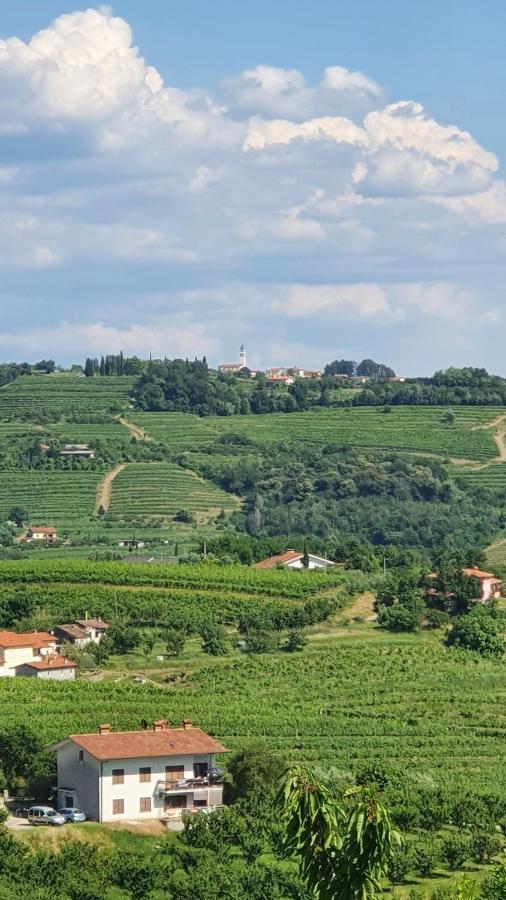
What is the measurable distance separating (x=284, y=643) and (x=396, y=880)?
34995 mm

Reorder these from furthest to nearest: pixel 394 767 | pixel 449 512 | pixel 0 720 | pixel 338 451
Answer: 1. pixel 338 451
2. pixel 449 512
3. pixel 0 720
4. pixel 394 767

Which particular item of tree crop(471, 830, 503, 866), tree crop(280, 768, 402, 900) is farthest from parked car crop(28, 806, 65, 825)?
tree crop(280, 768, 402, 900)

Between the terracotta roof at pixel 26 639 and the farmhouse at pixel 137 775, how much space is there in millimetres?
21941

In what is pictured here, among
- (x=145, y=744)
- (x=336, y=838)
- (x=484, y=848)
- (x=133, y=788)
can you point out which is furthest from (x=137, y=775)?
(x=336, y=838)

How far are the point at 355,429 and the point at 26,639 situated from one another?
3683 inches

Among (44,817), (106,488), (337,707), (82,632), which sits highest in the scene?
(106,488)

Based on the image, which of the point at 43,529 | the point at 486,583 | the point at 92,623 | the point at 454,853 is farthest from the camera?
the point at 43,529

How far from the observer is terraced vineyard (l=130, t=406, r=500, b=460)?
166 m

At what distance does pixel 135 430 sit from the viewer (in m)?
173

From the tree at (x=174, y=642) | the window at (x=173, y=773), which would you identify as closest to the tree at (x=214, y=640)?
the tree at (x=174, y=642)

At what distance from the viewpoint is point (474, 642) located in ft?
271

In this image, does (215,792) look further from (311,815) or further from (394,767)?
(311,815)

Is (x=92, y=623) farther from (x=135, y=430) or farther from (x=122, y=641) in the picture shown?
(x=135, y=430)

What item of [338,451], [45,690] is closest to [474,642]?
[45,690]
